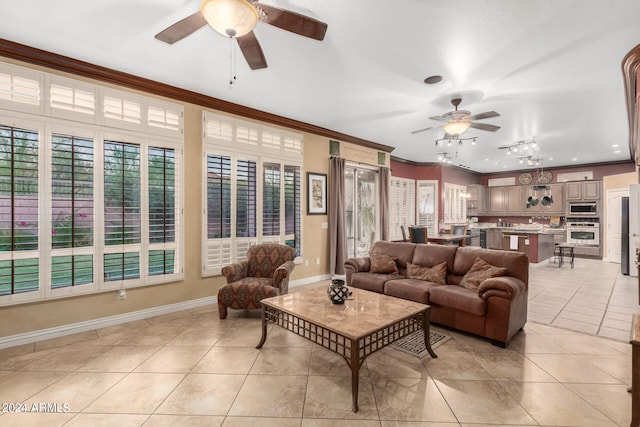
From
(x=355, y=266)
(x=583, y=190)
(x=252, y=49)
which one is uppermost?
(x=252, y=49)

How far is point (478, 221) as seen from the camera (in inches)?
451

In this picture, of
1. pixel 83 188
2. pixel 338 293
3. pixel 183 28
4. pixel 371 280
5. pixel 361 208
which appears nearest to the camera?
pixel 183 28

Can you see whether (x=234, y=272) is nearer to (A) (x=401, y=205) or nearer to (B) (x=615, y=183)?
(A) (x=401, y=205)

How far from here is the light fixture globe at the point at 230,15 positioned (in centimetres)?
180

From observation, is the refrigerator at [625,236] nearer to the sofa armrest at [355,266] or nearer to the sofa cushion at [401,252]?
the sofa cushion at [401,252]

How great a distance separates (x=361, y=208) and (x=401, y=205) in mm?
Answer: 2088

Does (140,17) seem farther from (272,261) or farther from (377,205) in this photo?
(377,205)

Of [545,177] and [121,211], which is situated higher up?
[545,177]

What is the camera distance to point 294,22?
205cm

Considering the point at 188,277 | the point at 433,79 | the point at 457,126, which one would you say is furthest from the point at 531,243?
the point at 188,277

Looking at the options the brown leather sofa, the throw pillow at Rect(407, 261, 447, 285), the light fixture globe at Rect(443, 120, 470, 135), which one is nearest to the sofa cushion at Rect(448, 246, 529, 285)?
the brown leather sofa

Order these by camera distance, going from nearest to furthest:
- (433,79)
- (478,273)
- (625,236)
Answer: (478,273)
(433,79)
(625,236)

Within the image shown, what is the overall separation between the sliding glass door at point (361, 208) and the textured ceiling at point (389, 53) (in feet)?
5.99

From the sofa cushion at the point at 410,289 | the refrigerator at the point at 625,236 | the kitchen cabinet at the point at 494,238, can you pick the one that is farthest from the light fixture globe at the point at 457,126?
the kitchen cabinet at the point at 494,238
